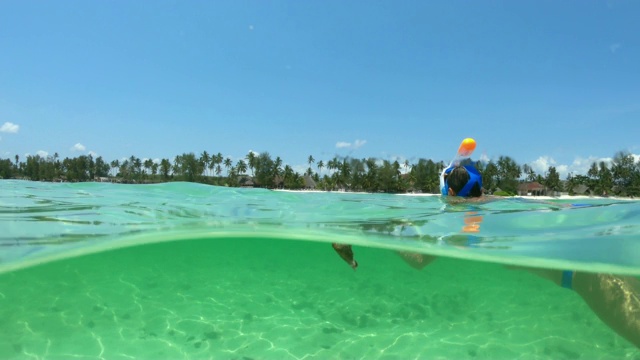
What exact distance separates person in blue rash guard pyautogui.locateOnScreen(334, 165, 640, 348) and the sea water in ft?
1.00

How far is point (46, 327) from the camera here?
7.36 meters

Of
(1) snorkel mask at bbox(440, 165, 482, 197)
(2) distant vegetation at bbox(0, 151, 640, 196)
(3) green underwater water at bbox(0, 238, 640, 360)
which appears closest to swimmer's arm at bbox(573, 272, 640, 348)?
(3) green underwater water at bbox(0, 238, 640, 360)

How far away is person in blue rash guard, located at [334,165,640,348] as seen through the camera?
5.98m

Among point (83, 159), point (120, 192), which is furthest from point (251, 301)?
point (83, 159)

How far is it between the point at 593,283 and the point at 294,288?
24.2 feet

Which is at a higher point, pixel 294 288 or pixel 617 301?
pixel 617 301

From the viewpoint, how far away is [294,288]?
11.7 meters

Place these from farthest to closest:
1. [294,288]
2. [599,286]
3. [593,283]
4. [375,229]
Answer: [294,288] < [375,229] < [593,283] < [599,286]

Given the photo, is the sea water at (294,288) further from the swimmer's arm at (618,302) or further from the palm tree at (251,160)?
the palm tree at (251,160)

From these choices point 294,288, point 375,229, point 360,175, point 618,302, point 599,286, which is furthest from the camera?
point 360,175

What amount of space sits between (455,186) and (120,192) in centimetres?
1022

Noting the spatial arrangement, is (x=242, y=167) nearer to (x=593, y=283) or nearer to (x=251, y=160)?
(x=251, y=160)

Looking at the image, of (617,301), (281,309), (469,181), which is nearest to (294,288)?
(281,309)

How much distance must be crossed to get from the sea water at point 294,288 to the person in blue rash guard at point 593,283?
1.00 ft
